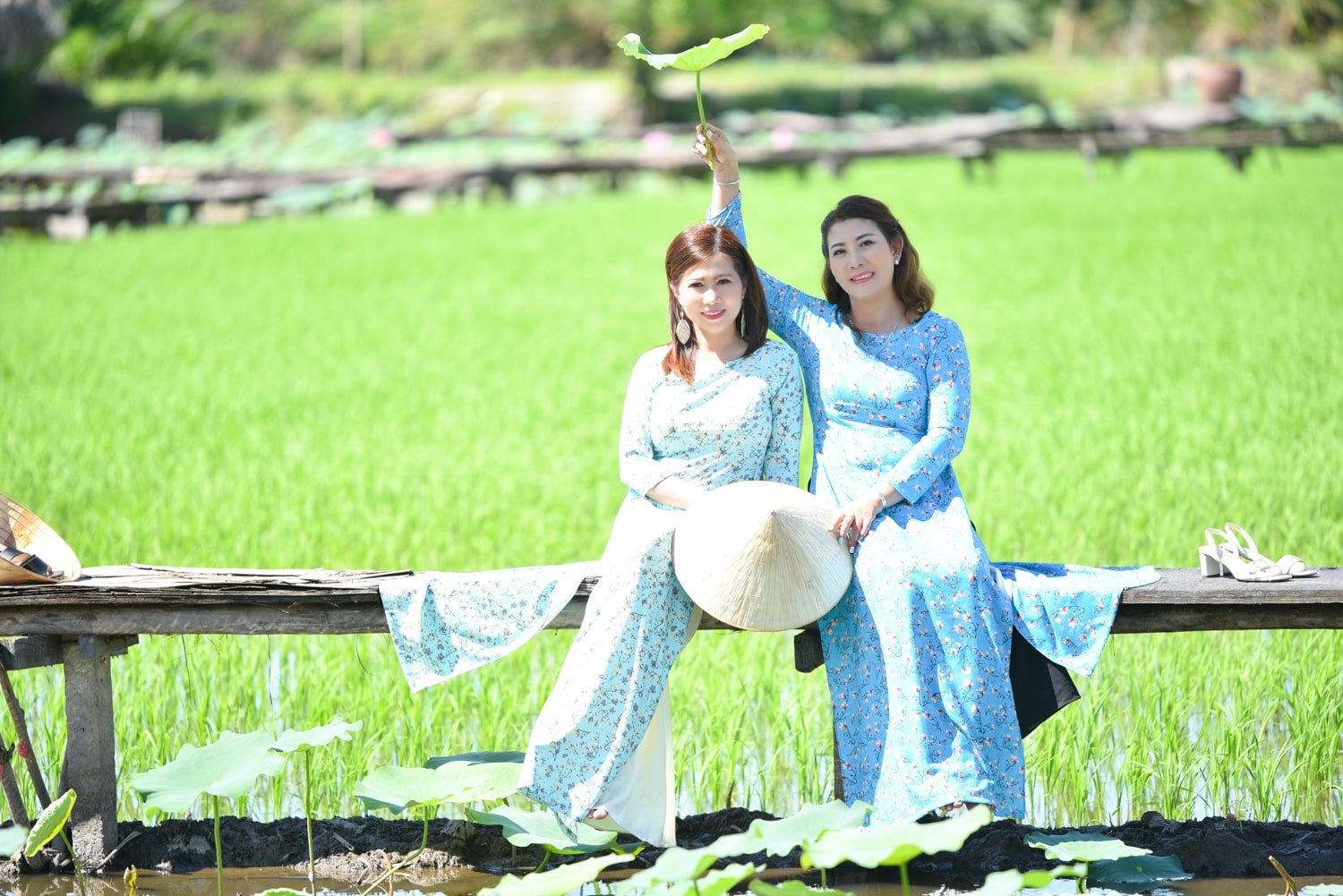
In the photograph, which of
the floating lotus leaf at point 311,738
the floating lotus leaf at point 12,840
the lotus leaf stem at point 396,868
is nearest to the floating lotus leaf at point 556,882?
the lotus leaf stem at point 396,868

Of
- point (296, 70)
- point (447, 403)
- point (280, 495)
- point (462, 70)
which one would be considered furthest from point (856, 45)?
point (280, 495)

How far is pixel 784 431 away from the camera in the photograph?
9.74 feet

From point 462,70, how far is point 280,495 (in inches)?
1044

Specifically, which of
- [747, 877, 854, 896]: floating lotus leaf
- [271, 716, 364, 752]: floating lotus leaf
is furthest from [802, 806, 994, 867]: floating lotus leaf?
[271, 716, 364, 752]: floating lotus leaf

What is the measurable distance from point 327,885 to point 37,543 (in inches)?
35.3

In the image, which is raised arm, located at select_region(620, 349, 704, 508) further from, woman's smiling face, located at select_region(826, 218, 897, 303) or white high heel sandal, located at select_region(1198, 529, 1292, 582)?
white high heel sandal, located at select_region(1198, 529, 1292, 582)

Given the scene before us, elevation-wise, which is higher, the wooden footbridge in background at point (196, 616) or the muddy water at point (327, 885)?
the wooden footbridge in background at point (196, 616)

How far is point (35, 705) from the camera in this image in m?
3.70

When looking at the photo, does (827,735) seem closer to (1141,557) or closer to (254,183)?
(1141,557)

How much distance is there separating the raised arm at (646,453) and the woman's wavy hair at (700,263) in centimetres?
4

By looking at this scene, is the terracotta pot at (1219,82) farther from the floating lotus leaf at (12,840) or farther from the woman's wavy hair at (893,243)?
the floating lotus leaf at (12,840)

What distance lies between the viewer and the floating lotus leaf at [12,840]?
2549mm

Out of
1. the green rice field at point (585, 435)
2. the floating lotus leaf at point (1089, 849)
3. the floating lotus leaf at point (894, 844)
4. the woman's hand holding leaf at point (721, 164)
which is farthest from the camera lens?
the green rice field at point (585, 435)

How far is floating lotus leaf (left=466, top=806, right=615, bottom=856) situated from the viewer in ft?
8.92
